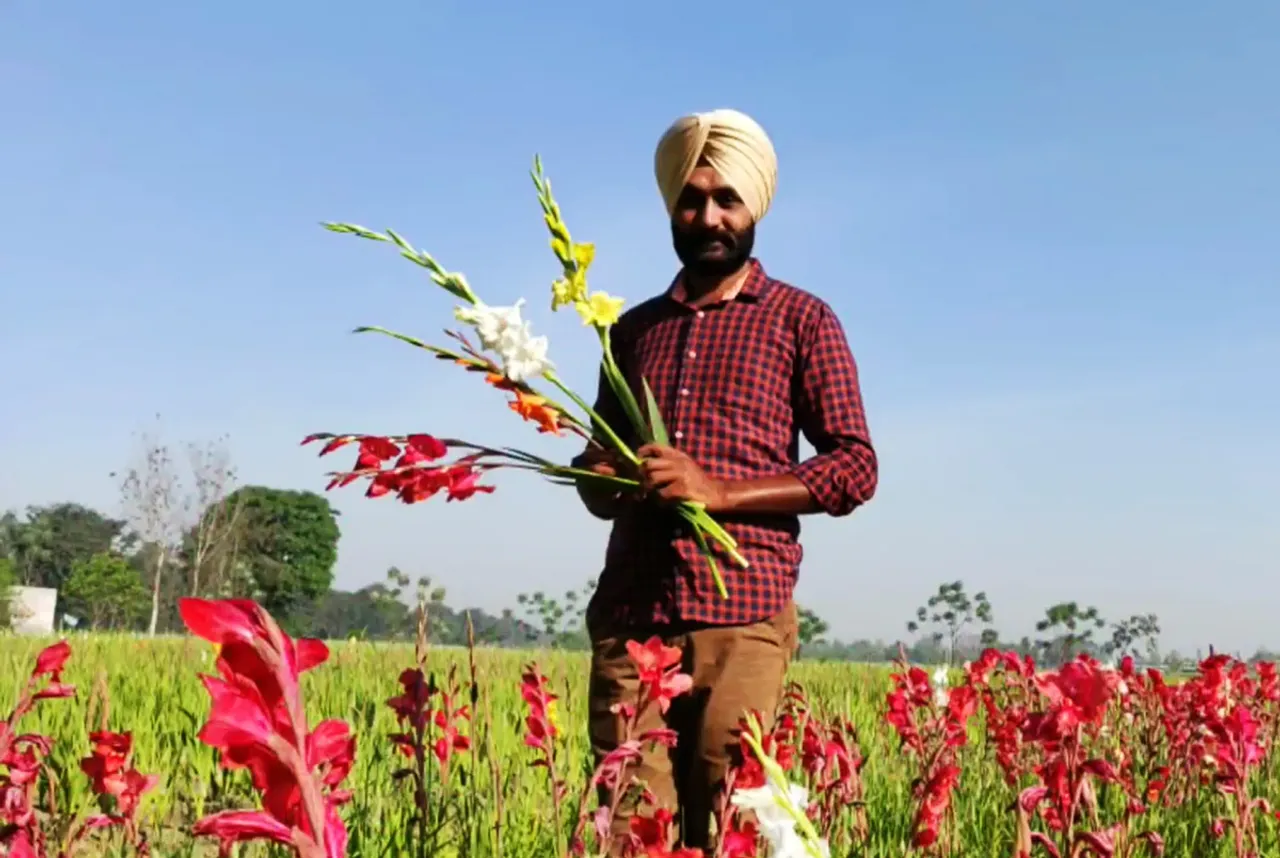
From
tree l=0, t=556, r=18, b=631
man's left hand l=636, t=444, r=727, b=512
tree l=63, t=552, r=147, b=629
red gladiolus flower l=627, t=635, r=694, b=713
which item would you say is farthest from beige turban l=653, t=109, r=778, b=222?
tree l=63, t=552, r=147, b=629

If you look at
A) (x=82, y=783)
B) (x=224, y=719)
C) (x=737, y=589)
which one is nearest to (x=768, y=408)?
(x=737, y=589)

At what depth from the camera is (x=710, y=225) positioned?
245 centimetres

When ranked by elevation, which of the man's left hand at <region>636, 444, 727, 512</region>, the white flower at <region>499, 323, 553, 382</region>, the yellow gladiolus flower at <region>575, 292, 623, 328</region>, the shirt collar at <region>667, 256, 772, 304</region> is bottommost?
the man's left hand at <region>636, 444, 727, 512</region>

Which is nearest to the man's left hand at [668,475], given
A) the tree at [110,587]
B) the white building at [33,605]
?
the tree at [110,587]

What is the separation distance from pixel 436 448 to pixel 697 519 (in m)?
0.54

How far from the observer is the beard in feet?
8.16

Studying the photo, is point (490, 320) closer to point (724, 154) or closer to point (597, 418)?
point (597, 418)

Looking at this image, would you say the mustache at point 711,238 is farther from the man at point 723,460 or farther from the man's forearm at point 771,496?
the man's forearm at point 771,496

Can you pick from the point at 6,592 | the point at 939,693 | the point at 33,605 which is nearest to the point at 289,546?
the point at 33,605

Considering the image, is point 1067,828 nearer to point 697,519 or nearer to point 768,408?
point 697,519

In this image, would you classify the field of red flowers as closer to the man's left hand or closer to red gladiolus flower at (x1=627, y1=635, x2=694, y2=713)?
red gladiolus flower at (x1=627, y1=635, x2=694, y2=713)

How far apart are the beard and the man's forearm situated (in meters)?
0.54

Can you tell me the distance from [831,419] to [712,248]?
459 millimetres

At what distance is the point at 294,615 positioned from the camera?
6556 centimetres
